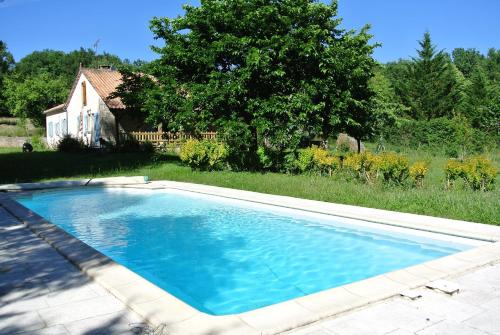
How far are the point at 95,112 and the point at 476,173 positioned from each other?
76.6 feet

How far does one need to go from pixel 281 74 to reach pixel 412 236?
9.16 metres

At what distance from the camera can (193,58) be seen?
16375mm

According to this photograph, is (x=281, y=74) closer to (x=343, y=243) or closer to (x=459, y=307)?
(x=343, y=243)

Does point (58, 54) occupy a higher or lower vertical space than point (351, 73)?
higher

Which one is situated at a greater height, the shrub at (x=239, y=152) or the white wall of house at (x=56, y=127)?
the white wall of house at (x=56, y=127)

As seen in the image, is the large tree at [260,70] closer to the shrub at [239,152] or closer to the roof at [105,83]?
the shrub at [239,152]

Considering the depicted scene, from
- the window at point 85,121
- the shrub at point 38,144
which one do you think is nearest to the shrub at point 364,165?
the window at point 85,121

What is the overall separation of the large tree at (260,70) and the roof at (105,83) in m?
9.75

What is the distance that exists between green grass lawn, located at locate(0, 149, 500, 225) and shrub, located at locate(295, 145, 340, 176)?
0.50 metres

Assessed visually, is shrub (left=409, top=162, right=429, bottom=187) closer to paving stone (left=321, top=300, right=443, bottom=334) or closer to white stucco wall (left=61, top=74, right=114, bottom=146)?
paving stone (left=321, top=300, right=443, bottom=334)

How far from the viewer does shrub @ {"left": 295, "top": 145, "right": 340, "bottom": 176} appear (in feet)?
44.2

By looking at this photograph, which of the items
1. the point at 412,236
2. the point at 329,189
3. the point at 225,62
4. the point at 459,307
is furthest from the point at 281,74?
the point at 459,307

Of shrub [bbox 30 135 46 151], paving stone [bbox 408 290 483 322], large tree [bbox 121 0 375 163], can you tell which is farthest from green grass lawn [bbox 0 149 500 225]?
shrub [bbox 30 135 46 151]

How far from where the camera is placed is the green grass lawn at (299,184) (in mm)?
8281
